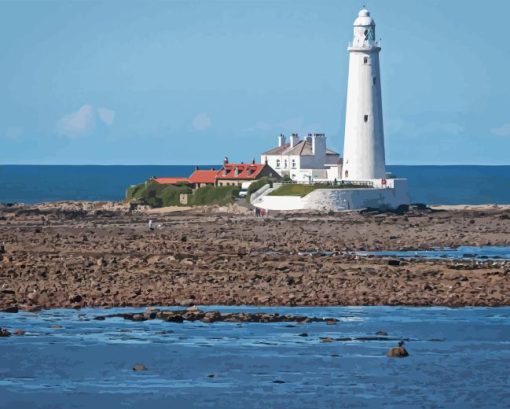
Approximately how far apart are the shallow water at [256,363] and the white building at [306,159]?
43.1m

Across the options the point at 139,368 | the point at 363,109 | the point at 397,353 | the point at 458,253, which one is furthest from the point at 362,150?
the point at 139,368

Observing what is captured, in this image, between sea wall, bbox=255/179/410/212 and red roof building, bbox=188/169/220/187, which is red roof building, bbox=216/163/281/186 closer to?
red roof building, bbox=188/169/220/187

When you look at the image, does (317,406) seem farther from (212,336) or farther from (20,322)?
(20,322)

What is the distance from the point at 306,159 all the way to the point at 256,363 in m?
51.0

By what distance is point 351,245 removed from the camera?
5303 centimetres

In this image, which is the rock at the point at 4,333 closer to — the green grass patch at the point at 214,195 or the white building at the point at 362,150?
the white building at the point at 362,150

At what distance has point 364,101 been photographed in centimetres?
7225

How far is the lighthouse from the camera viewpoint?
2844 inches

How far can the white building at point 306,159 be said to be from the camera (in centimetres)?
7753

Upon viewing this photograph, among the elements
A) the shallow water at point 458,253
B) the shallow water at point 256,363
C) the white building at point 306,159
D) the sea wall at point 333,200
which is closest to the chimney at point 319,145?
the white building at point 306,159

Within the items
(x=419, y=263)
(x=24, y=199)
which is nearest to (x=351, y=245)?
(x=419, y=263)

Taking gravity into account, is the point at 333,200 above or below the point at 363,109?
below

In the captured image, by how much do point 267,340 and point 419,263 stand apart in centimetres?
1375

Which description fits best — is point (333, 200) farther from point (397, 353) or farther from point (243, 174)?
point (397, 353)
